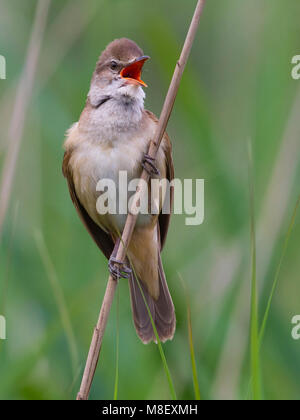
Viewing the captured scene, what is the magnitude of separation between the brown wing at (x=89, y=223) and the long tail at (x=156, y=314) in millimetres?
224

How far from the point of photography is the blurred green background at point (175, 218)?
273 cm

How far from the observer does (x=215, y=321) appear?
2.80 meters

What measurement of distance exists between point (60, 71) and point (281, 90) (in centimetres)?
122

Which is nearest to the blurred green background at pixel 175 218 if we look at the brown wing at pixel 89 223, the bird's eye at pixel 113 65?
the brown wing at pixel 89 223

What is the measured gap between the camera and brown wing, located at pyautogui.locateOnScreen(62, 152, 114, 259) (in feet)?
10.6

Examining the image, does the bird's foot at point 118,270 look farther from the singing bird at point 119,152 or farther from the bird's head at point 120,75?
the bird's head at point 120,75

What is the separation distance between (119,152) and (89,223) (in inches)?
24.6

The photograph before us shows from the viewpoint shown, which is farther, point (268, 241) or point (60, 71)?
point (60, 71)

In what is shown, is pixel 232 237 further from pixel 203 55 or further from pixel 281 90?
pixel 203 55

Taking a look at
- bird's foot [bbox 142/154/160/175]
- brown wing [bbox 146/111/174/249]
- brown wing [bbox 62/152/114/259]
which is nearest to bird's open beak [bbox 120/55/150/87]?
brown wing [bbox 146/111/174/249]

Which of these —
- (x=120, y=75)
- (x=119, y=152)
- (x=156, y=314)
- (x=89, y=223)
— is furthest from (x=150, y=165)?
(x=156, y=314)

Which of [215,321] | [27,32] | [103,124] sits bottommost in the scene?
[215,321]

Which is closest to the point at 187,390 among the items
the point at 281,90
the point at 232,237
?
the point at 232,237

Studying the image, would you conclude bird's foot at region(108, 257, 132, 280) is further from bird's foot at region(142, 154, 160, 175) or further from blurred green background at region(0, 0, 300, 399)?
bird's foot at region(142, 154, 160, 175)
